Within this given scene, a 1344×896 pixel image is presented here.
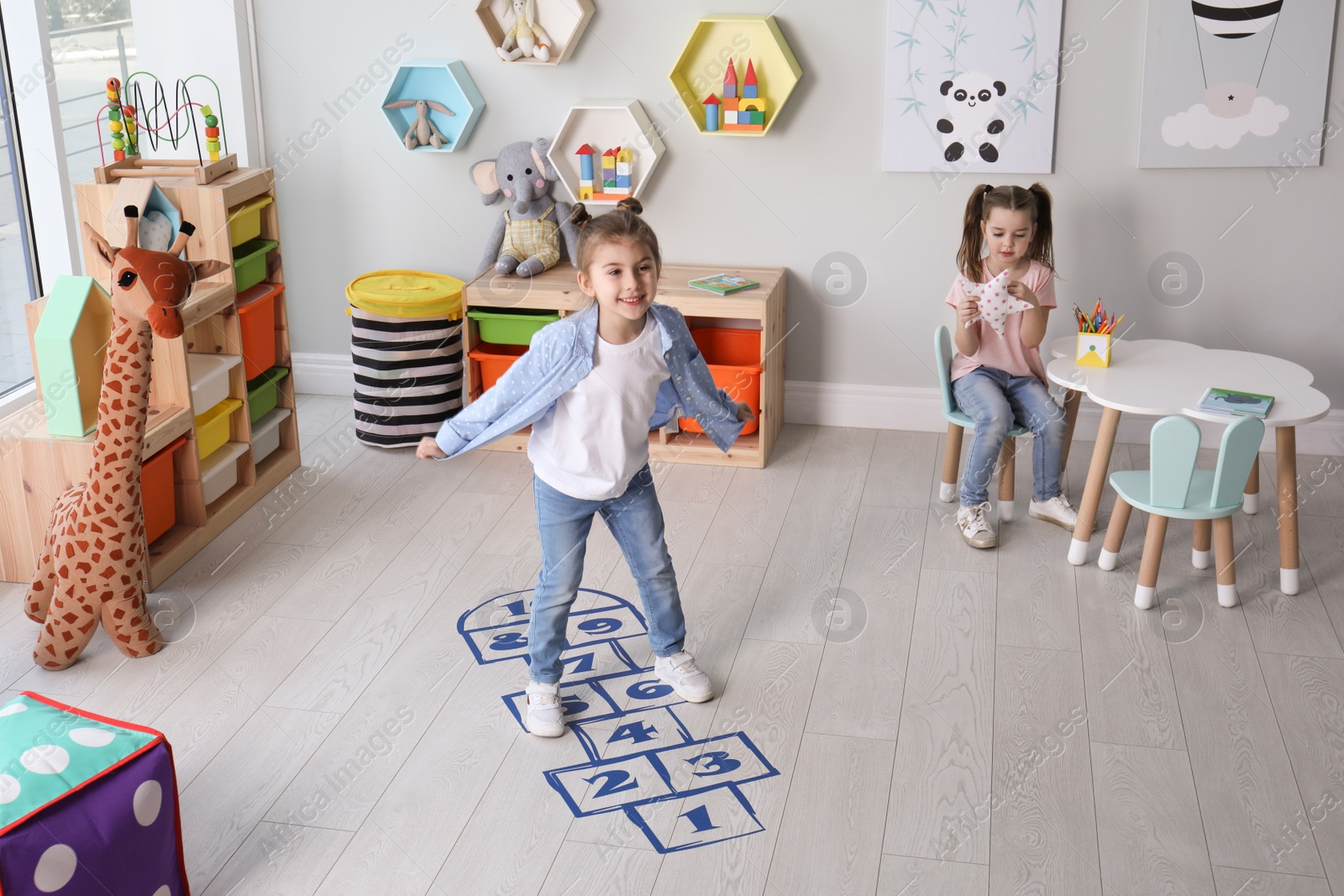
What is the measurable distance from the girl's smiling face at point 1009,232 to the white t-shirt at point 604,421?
1266mm

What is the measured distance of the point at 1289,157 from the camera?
3338mm

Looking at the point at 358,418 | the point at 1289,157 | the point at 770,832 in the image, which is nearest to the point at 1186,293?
the point at 1289,157

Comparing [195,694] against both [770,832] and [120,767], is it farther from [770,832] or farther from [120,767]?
[770,832]

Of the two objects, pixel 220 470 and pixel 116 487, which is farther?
pixel 220 470

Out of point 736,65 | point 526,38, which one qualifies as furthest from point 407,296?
point 736,65

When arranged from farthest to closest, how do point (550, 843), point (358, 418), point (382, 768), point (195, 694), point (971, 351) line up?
1. point (358, 418)
2. point (971, 351)
3. point (195, 694)
4. point (382, 768)
5. point (550, 843)

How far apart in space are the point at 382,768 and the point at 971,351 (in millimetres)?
1802

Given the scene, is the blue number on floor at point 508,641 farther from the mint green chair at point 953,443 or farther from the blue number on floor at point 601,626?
the mint green chair at point 953,443

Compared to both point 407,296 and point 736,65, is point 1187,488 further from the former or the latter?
point 407,296

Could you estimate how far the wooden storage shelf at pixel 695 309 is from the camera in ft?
11.4

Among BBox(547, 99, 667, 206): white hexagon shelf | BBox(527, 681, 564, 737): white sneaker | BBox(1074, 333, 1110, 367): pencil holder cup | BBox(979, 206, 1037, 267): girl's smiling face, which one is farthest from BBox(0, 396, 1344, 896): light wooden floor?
BBox(547, 99, 667, 206): white hexagon shelf

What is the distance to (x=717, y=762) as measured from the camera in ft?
7.41

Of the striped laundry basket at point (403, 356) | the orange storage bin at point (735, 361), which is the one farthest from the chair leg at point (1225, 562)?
the striped laundry basket at point (403, 356)

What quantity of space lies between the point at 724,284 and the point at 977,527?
1.02m
